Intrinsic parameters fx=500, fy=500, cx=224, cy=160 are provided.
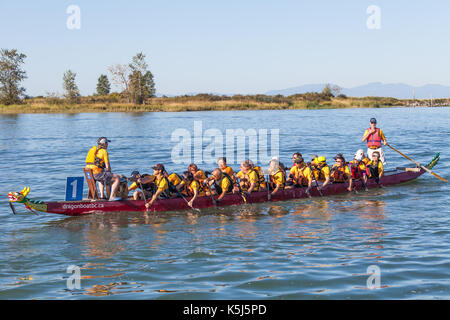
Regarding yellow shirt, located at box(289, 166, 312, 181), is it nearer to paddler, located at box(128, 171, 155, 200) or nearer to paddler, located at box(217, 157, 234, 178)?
paddler, located at box(217, 157, 234, 178)

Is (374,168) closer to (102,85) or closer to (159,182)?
(159,182)

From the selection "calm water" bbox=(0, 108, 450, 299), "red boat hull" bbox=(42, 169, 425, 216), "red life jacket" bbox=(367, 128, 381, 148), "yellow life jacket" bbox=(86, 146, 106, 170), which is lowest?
"calm water" bbox=(0, 108, 450, 299)

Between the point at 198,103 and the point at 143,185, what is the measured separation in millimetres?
69864

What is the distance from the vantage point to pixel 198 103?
283 feet

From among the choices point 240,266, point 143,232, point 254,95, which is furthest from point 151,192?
point 254,95

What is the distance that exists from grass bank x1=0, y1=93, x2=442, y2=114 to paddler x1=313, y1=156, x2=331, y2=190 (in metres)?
62.4

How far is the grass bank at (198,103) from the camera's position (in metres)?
82.1

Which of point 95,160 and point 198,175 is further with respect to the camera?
point 198,175

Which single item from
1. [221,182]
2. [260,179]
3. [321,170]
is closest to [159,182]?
[221,182]

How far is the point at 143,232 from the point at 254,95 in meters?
83.8

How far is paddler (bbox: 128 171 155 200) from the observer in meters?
16.6

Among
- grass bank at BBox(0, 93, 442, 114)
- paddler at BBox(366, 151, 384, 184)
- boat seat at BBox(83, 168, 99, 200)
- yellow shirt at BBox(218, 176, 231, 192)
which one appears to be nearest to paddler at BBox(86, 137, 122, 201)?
boat seat at BBox(83, 168, 99, 200)

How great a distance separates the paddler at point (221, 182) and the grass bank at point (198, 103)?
63.2 metres

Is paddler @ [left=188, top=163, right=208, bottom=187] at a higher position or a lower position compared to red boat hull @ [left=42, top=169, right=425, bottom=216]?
higher
